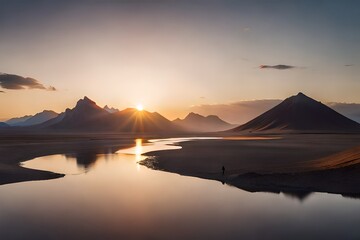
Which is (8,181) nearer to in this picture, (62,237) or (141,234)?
(62,237)

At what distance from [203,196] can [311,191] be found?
10.2 m

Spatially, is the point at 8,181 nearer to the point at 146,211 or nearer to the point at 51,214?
the point at 51,214

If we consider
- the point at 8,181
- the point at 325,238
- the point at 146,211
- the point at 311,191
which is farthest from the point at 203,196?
the point at 8,181

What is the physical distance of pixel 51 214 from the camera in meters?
21.3

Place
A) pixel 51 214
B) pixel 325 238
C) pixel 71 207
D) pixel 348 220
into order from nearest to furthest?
pixel 325 238
pixel 348 220
pixel 51 214
pixel 71 207

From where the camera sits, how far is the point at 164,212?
2194cm

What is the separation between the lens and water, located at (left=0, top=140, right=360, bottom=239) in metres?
17.6

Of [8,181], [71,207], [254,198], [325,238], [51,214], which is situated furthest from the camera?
[8,181]

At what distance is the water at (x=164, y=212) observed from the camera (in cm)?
1761

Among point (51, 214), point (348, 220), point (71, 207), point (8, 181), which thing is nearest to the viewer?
point (348, 220)

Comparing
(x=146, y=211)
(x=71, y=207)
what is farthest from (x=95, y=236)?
(x=71, y=207)

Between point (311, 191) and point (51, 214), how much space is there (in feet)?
73.4

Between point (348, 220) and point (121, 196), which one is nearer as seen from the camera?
point (348, 220)

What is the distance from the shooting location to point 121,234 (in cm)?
1736
